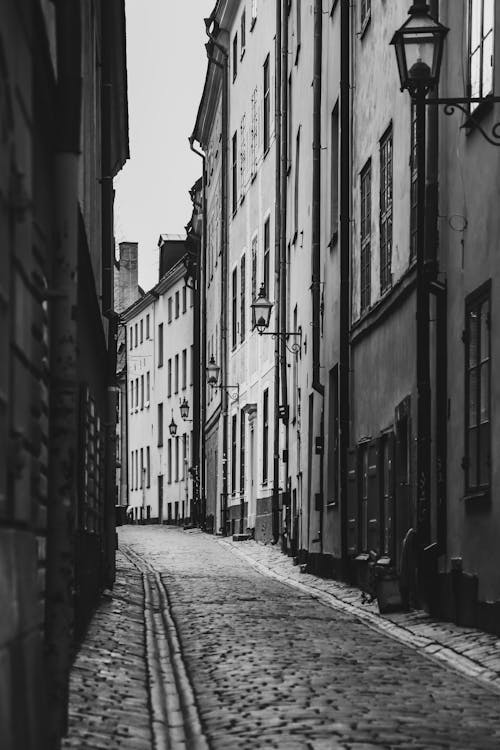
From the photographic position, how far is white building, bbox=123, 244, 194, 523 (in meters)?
58.2

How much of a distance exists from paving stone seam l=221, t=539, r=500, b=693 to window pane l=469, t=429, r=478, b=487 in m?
1.43

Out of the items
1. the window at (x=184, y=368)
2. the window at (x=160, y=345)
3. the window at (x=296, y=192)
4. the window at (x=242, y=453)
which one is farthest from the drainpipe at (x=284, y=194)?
the window at (x=160, y=345)

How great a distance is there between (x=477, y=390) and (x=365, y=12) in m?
9.13

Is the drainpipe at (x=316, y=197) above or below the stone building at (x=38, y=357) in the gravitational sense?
Answer: above

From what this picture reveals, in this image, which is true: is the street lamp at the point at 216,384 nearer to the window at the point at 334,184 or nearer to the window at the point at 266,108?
the window at the point at 266,108

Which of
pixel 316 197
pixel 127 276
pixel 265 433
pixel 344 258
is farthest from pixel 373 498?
pixel 127 276

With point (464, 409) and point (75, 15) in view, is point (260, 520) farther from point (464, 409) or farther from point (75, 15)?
point (75, 15)

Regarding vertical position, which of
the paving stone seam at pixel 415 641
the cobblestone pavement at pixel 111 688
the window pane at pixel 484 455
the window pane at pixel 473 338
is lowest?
the paving stone seam at pixel 415 641

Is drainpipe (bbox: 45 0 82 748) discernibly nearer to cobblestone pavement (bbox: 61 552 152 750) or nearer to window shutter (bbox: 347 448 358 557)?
cobblestone pavement (bbox: 61 552 152 750)

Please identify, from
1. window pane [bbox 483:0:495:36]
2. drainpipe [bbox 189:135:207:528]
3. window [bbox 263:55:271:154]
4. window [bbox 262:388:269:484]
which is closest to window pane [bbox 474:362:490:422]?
window pane [bbox 483:0:495:36]

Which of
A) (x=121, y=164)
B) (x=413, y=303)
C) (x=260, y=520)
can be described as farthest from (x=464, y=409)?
(x=260, y=520)

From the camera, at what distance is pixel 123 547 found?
3459cm

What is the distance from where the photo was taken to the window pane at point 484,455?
45.1 feet

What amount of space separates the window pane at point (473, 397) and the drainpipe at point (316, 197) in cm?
1054
